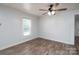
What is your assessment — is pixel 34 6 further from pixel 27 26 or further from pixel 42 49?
pixel 42 49

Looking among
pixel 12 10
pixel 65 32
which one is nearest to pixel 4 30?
pixel 12 10

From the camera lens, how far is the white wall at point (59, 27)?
1443 mm

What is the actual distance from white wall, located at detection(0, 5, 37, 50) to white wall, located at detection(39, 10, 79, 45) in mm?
172

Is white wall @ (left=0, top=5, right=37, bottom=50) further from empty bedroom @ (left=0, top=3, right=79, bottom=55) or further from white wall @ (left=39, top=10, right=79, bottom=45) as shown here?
white wall @ (left=39, top=10, right=79, bottom=45)

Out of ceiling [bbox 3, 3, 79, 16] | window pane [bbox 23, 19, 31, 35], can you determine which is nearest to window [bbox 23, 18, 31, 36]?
window pane [bbox 23, 19, 31, 35]

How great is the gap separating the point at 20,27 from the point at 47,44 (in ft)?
1.87

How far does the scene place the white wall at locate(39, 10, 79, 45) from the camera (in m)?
1.44

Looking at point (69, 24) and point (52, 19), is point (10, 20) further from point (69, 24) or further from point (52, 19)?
point (69, 24)

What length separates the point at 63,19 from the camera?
4.88 feet

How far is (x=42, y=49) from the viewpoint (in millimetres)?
1467

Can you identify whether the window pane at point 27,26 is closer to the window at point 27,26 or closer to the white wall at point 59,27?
the window at point 27,26

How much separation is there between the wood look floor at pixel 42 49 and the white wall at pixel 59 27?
10cm

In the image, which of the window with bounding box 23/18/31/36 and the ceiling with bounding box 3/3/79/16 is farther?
the window with bounding box 23/18/31/36

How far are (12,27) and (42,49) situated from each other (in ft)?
2.09
